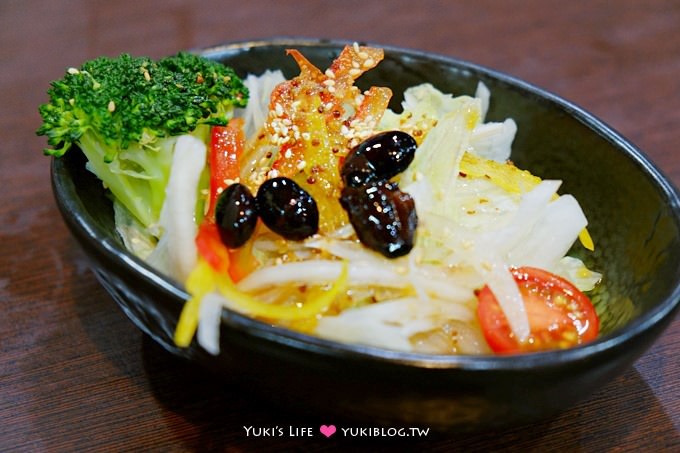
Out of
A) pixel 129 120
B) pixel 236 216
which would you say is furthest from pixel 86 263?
pixel 236 216

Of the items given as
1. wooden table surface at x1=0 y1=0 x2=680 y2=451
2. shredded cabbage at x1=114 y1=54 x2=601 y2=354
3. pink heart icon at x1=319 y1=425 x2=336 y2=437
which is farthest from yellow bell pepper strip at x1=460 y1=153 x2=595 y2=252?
pink heart icon at x1=319 y1=425 x2=336 y2=437

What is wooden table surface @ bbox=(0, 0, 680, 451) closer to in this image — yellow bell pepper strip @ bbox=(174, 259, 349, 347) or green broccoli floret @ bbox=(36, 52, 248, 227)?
yellow bell pepper strip @ bbox=(174, 259, 349, 347)

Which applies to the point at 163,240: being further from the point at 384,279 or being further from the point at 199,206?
the point at 384,279

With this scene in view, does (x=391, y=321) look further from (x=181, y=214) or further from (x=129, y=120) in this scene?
(x=129, y=120)

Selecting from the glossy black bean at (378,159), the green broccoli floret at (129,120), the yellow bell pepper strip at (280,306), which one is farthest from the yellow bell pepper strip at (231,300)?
the green broccoli floret at (129,120)

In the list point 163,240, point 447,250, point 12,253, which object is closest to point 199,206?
point 163,240
